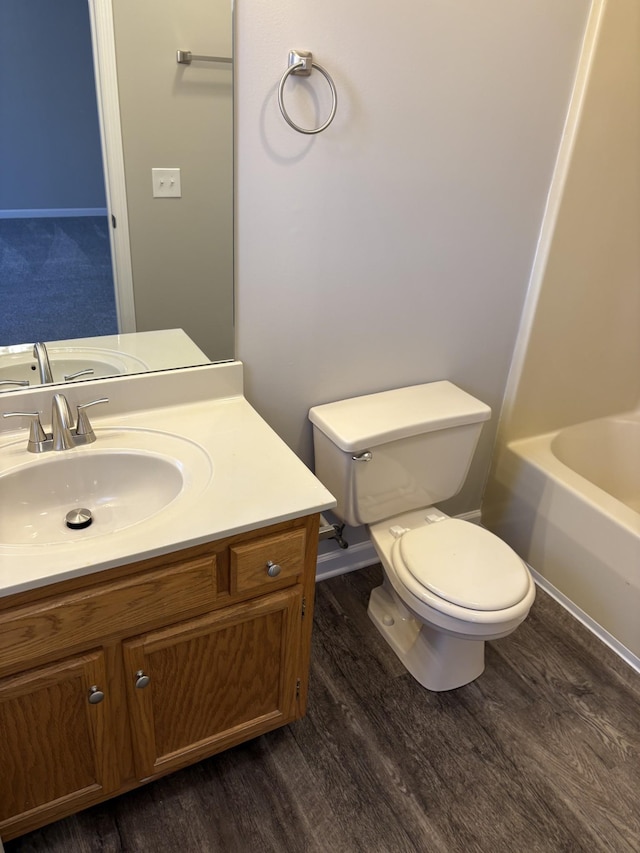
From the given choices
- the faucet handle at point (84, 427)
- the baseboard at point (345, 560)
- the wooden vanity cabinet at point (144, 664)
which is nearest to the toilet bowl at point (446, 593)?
the baseboard at point (345, 560)

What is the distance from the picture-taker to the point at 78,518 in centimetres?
134

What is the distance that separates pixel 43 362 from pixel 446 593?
1.14 m

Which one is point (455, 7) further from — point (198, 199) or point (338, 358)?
point (338, 358)

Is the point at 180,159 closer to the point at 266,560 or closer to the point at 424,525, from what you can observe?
the point at 266,560

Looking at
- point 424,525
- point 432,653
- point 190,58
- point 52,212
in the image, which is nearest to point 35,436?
point 52,212

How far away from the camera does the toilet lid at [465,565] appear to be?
5.28 feet

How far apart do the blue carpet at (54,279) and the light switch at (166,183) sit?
5.6 inches

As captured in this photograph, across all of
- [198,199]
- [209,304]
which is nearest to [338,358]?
[209,304]

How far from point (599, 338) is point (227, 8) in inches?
64.8

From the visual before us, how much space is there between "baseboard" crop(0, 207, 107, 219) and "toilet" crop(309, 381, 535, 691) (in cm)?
78

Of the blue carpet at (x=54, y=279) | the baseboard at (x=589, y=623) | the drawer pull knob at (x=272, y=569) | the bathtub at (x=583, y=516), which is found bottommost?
the baseboard at (x=589, y=623)

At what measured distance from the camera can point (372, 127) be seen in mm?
1577

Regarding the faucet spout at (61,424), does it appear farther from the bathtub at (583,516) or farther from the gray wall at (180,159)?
the bathtub at (583,516)

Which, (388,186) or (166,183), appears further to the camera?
(388,186)
